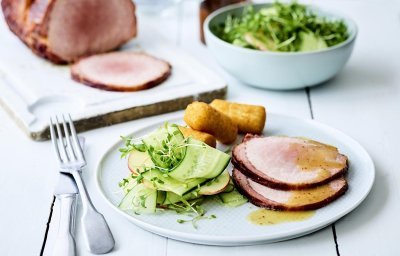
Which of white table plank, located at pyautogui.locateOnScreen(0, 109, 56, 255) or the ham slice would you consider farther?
the ham slice

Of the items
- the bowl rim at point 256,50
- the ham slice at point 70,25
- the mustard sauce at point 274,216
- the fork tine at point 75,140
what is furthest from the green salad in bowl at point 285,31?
the mustard sauce at point 274,216

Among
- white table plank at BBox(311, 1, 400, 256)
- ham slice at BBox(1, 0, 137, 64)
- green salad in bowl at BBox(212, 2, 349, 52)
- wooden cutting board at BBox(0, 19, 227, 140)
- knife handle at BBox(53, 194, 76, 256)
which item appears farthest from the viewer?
ham slice at BBox(1, 0, 137, 64)

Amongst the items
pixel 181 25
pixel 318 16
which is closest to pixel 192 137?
pixel 318 16

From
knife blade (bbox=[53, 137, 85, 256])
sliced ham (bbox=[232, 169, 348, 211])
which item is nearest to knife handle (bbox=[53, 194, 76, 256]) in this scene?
knife blade (bbox=[53, 137, 85, 256])

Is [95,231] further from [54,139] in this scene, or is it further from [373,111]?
[373,111]

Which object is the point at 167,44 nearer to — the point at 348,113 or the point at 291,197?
the point at 348,113

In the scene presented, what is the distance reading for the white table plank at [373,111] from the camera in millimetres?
1544

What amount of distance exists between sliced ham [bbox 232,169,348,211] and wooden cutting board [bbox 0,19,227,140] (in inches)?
25.2

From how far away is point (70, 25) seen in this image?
8.07 feet

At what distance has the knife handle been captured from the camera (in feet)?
4.72

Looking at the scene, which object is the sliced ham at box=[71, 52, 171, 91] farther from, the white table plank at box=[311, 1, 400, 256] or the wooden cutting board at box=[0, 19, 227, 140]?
the white table plank at box=[311, 1, 400, 256]

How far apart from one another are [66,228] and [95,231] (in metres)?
0.07

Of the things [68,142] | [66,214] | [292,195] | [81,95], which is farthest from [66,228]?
[81,95]

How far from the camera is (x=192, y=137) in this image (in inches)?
66.6
